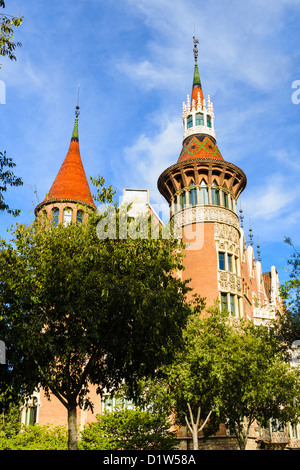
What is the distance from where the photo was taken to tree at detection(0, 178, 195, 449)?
13633 millimetres

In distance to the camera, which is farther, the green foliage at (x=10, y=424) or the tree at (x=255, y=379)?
the green foliage at (x=10, y=424)

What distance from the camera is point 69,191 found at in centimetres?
3622

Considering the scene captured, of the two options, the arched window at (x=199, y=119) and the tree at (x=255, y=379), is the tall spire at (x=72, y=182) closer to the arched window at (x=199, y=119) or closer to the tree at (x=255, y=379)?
the arched window at (x=199, y=119)

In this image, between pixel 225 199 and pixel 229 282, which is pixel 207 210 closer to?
pixel 225 199

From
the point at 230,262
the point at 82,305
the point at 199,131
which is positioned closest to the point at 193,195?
the point at 230,262

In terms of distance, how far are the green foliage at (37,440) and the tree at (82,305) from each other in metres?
9.47

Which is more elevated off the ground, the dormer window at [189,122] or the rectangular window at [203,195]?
the dormer window at [189,122]

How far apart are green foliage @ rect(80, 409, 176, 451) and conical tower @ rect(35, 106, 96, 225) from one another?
14297 mm

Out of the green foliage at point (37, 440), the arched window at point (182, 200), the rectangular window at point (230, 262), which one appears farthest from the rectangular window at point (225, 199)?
the green foliage at point (37, 440)

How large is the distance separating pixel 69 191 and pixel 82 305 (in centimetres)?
2342

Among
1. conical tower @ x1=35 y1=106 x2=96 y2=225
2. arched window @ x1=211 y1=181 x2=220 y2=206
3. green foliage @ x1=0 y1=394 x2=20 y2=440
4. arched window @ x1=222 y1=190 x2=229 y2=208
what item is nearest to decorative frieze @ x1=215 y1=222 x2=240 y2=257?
arched window @ x1=222 y1=190 x2=229 y2=208

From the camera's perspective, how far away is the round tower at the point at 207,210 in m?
32.7

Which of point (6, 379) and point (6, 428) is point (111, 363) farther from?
point (6, 428)
